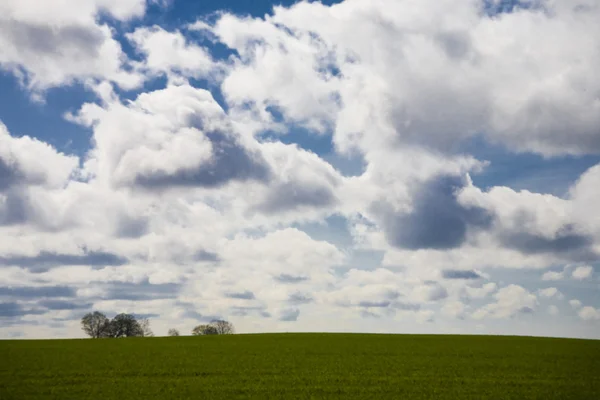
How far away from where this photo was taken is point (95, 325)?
342 ft

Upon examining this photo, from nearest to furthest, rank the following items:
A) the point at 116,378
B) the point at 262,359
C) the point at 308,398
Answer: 1. the point at 308,398
2. the point at 116,378
3. the point at 262,359

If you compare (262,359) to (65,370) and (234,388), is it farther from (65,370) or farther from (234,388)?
(65,370)

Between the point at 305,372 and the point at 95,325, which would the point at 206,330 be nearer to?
the point at 95,325

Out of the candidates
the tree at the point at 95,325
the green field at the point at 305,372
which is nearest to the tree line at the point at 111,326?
the tree at the point at 95,325

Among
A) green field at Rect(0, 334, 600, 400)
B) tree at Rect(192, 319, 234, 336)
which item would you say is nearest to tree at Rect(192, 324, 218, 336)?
tree at Rect(192, 319, 234, 336)

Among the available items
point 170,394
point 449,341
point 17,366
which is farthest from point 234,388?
point 449,341

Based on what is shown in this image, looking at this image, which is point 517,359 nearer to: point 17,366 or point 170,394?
point 170,394

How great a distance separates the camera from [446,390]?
1109 inches

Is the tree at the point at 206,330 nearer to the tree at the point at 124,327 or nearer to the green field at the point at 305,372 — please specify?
the tree at the point at 124,327

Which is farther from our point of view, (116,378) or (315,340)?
(315,340)

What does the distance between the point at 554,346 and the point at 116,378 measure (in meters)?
38.1

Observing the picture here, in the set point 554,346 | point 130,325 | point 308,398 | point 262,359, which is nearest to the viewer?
point 308,398

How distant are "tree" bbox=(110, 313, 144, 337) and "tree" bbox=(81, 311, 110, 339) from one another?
44.8 inches

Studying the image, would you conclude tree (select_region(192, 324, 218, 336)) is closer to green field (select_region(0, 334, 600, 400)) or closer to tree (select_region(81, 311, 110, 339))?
tree (select_region(81, 311, 110, 339))
